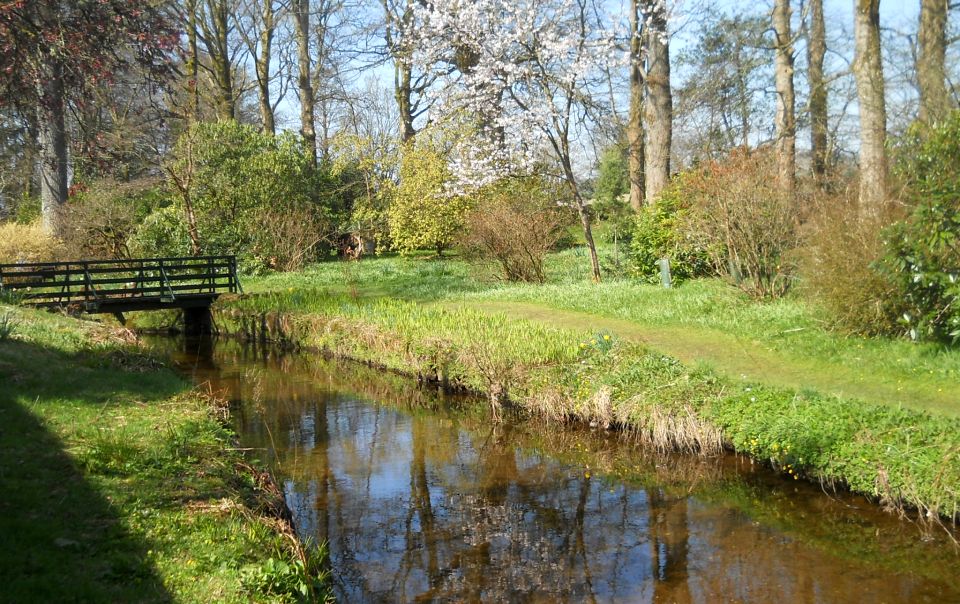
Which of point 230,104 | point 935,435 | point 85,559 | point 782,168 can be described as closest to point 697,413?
point 935,435

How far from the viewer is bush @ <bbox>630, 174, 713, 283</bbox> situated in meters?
15.0

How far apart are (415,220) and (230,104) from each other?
944 centimetres

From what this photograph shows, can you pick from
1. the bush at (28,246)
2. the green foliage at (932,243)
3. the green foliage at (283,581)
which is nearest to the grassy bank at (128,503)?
the green foliage at (283,581)

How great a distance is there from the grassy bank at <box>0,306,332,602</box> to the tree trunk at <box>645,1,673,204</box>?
1259cm

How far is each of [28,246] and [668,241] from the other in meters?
18.1

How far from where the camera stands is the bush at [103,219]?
22750 mm

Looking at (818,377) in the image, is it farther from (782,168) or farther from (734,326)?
(782,168)

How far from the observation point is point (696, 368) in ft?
29.7

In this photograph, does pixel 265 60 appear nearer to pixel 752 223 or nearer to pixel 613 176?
pixel 613 176

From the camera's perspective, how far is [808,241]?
10.4m

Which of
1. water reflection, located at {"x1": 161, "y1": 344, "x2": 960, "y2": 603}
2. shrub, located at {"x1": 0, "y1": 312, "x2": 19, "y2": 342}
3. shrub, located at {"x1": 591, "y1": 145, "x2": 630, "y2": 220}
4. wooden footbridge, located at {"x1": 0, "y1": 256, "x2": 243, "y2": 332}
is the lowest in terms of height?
water reflection, located at {"x1": 161, "y1": 344, "x2": 960, "y2": 603}

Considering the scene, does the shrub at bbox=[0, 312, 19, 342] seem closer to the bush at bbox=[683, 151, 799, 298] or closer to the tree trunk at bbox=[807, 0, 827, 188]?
the bush at bbox=[683, 151, 799, 298]

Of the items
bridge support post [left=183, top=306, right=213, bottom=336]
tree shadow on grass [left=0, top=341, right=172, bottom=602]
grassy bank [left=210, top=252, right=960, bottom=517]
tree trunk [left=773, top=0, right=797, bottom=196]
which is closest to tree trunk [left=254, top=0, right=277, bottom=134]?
bridge support post [left=183, top=306, right=213, bottom=336]

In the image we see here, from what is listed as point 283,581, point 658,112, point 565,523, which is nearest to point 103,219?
point 658,112
